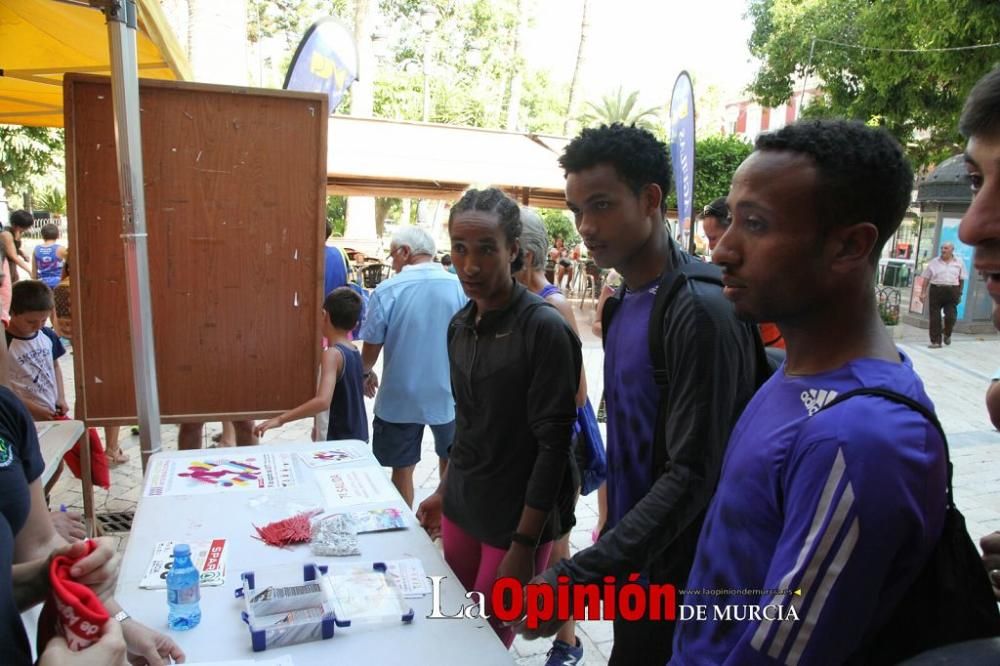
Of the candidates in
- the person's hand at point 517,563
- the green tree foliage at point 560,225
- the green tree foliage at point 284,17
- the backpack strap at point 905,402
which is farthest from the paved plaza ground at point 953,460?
the green tree foliage at point 284,17

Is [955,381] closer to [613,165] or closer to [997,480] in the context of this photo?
[997,480]

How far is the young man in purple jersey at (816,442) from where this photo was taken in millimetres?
887

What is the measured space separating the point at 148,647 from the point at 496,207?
1544 mm

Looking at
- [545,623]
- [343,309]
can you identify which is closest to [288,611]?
[545,623]

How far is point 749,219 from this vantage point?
1166 millimetres

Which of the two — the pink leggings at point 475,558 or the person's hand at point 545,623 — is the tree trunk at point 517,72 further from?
the person's hand at point 545,623

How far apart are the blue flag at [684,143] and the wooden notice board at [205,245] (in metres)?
6.08

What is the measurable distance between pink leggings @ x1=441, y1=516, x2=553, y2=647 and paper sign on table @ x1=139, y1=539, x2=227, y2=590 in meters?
0.73

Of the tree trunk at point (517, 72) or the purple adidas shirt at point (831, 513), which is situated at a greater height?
the tree trunk at point (517, 72)

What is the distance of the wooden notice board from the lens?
3.21m

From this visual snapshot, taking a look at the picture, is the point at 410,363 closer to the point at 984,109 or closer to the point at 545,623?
the point at 545,623

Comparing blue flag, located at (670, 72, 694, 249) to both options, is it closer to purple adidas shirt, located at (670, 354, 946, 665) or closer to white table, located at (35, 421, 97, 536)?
white table, located at (35, 421, 97, 536)

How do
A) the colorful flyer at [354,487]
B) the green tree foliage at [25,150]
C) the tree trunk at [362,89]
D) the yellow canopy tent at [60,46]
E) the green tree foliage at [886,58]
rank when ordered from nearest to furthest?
the colorful flyer at [354,487] → the yellow canopy tent at [60,46] → the green tree foliage at [886,58] → the green tree foliage at [25,150] → the tree trunk at [362,89]

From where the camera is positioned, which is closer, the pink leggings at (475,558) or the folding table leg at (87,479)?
the pink leggings at (475,558)
